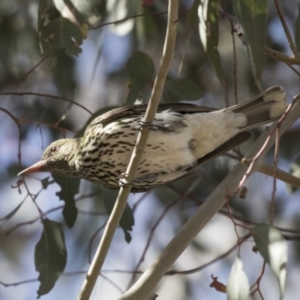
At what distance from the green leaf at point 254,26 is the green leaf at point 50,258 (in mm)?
1338

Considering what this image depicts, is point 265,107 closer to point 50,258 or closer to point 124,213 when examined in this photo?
point 124,213

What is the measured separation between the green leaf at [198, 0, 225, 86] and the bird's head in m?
0.94

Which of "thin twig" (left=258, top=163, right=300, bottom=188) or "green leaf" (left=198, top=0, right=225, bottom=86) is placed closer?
"green leaf" (left=198, top=0, right=225, bottom=86)

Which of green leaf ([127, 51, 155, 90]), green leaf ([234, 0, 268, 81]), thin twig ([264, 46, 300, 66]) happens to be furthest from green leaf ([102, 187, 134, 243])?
green leaf ([234, 0, 268, 81])

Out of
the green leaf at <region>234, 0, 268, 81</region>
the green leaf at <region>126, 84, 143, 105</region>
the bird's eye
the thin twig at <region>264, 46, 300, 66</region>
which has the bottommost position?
the green leaf at <region>234, 0, 268, 81</region>

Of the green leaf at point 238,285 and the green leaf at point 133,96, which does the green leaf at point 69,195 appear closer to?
the green leaf at point 133,96

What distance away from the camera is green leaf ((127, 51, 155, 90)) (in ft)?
10.9

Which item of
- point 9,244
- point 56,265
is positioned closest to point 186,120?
point 56,265

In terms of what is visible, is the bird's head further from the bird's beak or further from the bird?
the bird

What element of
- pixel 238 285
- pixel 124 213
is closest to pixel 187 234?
pixel 238 285

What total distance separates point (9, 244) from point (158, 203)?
1269mm

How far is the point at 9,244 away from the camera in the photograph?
17.5 feet

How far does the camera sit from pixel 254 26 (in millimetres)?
2316

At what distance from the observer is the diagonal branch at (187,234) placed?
2576mm
